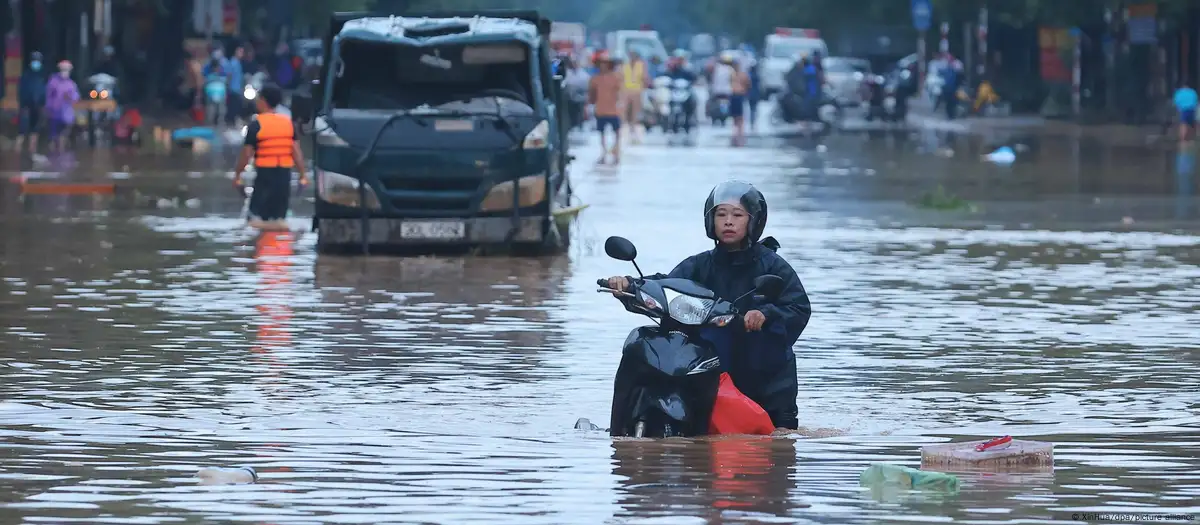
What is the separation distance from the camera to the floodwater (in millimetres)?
8609

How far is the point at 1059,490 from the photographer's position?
8.77 metres

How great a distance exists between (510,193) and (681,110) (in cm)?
3177

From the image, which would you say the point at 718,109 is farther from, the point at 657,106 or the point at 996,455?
the point at 996,455

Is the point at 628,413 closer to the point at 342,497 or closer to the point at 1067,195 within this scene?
the point at 342,497

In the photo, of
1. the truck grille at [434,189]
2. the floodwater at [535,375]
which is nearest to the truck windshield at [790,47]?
the floodwater at [535,375]

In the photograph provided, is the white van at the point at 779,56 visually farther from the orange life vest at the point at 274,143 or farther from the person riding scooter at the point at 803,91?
the orange life vest at the point at 274,143

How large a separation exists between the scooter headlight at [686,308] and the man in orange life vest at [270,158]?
44.6 feet

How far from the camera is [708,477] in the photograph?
909cm

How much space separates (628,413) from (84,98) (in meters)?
37.4

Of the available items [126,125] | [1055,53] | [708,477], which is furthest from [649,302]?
[1055,53]

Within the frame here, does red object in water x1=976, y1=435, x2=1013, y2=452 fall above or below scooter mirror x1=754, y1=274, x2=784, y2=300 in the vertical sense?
below

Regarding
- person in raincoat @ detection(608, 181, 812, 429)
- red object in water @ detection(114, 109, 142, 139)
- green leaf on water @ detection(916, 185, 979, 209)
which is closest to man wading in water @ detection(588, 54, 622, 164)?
red object in water @ detection(114, 109, 142, 139)

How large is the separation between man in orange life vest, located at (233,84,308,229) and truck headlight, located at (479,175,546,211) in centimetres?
295

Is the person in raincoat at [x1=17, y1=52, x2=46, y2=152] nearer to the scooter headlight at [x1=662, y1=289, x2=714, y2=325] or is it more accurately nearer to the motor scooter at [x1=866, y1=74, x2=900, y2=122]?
the motor scooter at [x1=866, y1=74, x2=900, y2=122]
